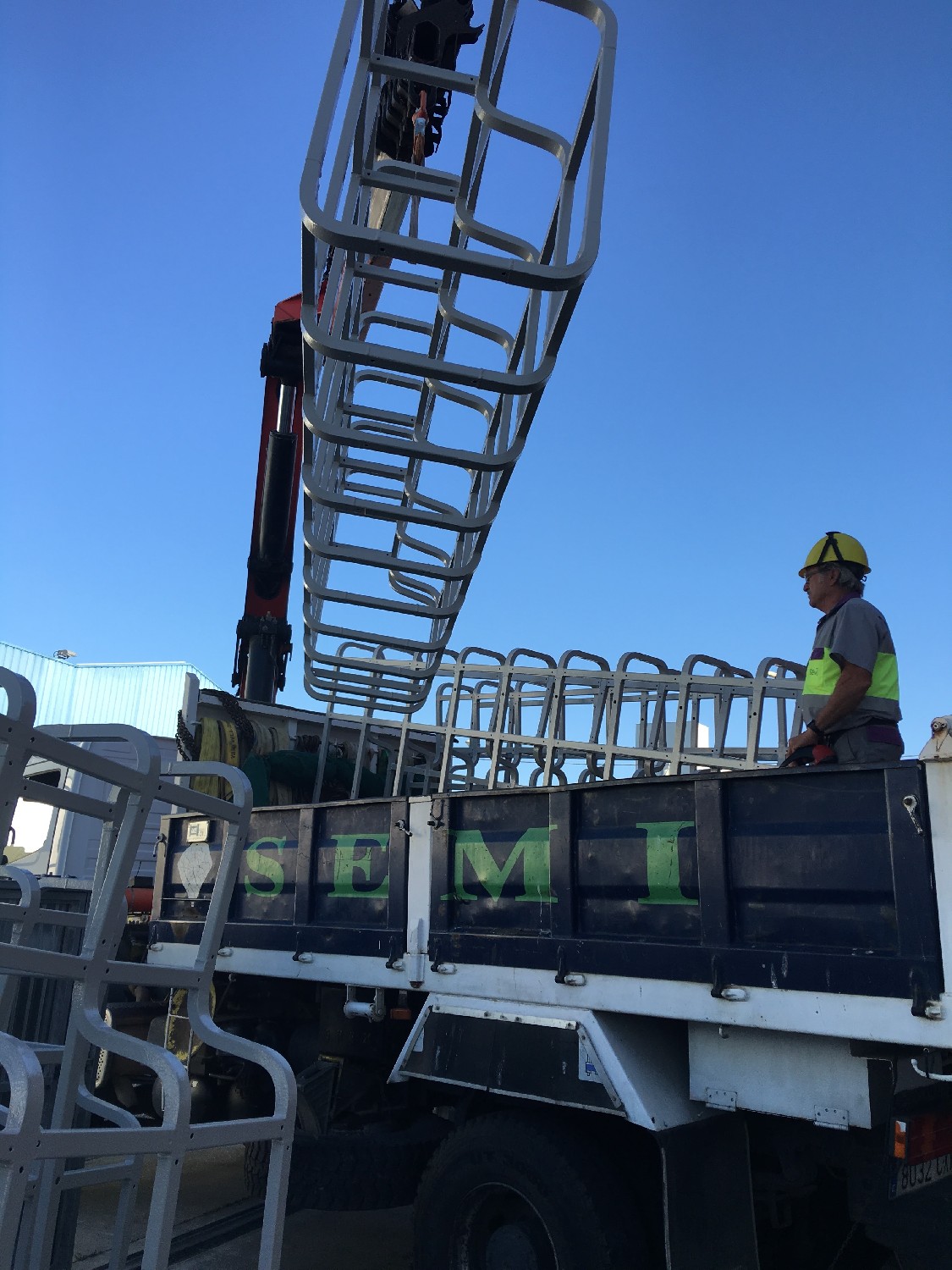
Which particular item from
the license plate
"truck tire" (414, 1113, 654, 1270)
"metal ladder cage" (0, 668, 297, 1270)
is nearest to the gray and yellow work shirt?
the license plate

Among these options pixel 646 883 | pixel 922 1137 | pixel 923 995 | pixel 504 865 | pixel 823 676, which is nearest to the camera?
pixel 923 995

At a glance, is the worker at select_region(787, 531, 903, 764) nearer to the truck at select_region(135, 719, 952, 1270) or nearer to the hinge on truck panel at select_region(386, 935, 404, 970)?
the truck at select_region(135, 719, 952, 1270)

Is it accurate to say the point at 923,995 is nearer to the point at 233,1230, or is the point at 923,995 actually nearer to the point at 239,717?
the point at 233,1230

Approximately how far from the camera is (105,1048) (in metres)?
2.60

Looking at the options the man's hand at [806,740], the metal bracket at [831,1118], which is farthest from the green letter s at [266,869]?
the metal bracket at [831,1118]

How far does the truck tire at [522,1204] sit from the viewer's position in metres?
3.61

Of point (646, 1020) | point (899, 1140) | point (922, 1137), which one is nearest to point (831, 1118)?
point (899, 1140)

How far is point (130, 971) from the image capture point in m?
2.87

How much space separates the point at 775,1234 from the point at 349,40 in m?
4.20

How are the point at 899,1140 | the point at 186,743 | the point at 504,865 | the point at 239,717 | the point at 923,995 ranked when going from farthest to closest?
the point at 239,717, the point at 186,743, the point at 504,865, the point at 899,1140, the point at 923,995

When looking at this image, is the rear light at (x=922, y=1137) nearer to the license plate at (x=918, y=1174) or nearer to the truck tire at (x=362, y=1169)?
the license plate at (x=918, y=1174)

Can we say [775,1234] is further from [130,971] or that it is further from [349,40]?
[349,40]

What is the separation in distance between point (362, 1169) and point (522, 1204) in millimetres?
897

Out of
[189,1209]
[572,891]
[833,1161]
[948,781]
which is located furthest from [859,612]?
[189,1209]
